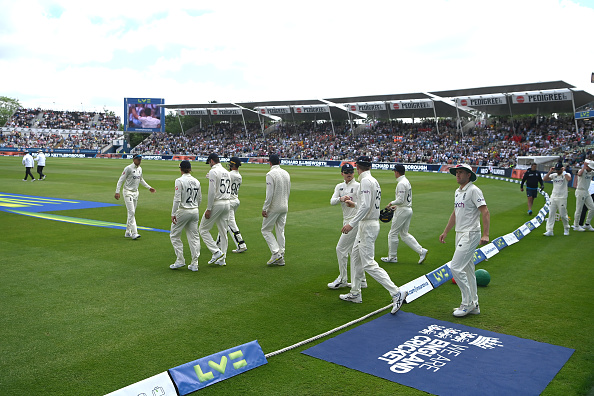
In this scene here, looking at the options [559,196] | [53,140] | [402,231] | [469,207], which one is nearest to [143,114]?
[53,140]

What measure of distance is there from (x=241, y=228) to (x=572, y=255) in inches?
363

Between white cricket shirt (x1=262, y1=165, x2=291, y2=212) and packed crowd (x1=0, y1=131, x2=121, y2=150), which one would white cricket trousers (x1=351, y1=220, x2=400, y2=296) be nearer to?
white cricket shirt (x1=262, y1=165, x2=291, y2=212)

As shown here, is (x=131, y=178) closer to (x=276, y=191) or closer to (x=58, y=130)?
(x=276, y=191)

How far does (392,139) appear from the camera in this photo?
64.1m

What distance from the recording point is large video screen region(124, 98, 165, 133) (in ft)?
269

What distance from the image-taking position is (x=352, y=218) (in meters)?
8.10

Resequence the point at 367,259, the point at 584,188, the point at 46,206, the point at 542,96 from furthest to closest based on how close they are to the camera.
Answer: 1. the point at 542,96
2. the point at 46,206
3. the point at 584,188
4. the point at 367,259

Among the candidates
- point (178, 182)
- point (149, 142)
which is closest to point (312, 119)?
point (149, 142)

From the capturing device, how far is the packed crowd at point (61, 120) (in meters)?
97.6

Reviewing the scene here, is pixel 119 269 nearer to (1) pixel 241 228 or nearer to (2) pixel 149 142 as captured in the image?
(1) pixel 241 228

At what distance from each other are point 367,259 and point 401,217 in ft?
11.3

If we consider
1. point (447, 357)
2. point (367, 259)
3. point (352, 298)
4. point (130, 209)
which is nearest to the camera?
point (447, 357)

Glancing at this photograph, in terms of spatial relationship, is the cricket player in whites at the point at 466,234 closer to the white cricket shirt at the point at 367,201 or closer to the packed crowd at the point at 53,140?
the white cricket shirt at the point at 367,201

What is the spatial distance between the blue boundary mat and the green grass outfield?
1165mm
